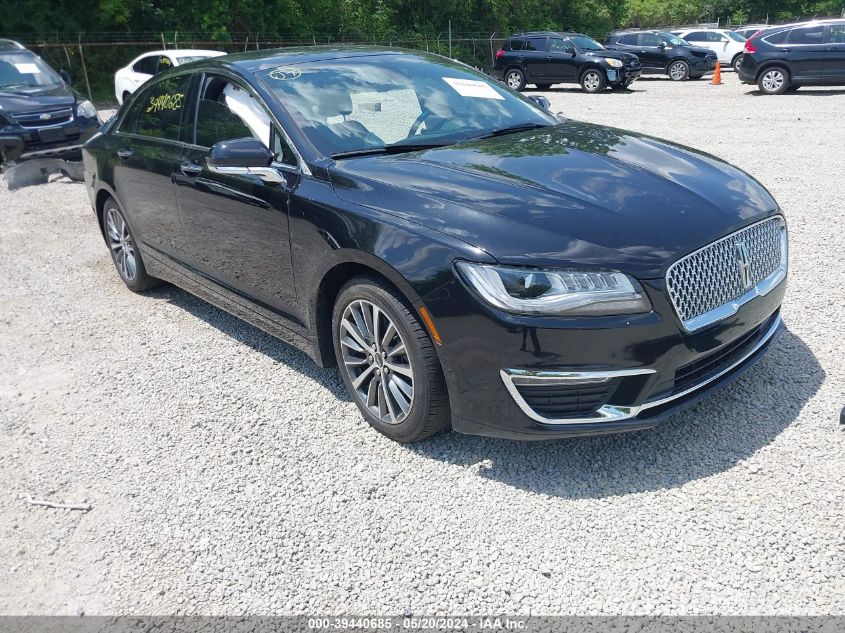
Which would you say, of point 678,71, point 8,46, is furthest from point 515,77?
point 8,46

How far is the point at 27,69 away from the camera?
1201cm

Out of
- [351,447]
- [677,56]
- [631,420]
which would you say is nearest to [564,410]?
[631,420]

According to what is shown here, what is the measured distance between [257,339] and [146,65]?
43.3ft

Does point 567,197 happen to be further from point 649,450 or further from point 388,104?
point 388,104

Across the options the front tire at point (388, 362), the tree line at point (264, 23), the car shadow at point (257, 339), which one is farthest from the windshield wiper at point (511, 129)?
the tree line at point (264, 23)

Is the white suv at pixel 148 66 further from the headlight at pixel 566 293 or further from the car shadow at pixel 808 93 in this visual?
the headlight at pixel 566 293

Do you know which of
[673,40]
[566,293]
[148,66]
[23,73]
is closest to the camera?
[566,293]

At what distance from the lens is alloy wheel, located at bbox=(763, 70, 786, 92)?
55.7 ft

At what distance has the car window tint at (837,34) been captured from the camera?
1619cm

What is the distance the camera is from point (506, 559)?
104 inches

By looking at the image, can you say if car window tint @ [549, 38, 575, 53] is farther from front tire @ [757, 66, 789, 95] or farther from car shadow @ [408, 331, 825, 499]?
car shadow @ [408, 331, 825, 499]

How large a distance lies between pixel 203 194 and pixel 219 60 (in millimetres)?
815

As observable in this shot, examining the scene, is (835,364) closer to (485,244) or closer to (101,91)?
(485,244)

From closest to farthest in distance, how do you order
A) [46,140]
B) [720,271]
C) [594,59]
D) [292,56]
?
[720,271]
[292,56]
[46,140]
[594,59]
